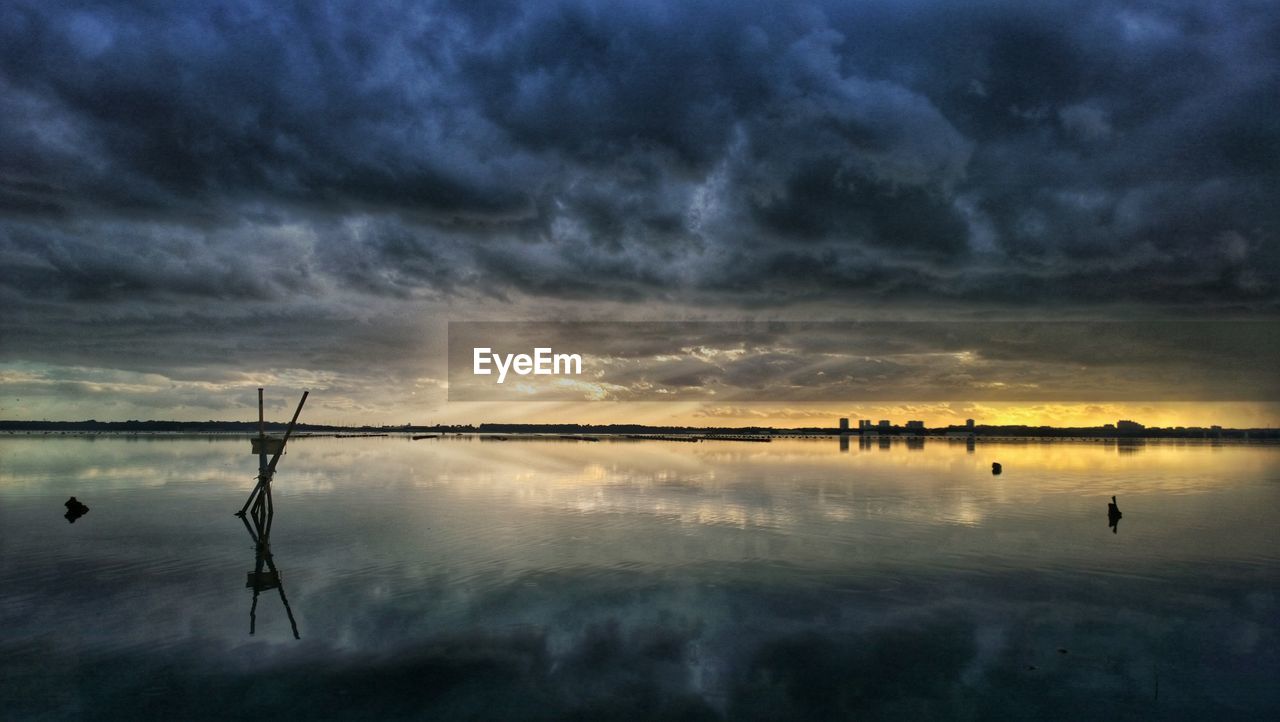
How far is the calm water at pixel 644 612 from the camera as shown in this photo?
14430 millimetres

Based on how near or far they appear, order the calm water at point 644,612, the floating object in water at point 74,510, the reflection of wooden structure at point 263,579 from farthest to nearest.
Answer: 1. the floating object in water at point 74,510
2. the reflection of wooden structure at point 263,579
3. the calm water at point 644,612

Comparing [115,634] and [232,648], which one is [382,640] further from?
[115,634]

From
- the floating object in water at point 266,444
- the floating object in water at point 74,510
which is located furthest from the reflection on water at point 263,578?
the floating object in water at point 74,510

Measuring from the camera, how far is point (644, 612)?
792 inches

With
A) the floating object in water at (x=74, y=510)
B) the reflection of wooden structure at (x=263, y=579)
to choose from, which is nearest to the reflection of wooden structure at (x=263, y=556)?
the reflection of wooden structure at (x=263, y=579)

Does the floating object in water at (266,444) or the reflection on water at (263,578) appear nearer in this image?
the reflection on water at (263,578)

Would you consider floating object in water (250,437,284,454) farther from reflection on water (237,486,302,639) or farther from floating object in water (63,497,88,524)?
floating object in water (63,497,88,524)

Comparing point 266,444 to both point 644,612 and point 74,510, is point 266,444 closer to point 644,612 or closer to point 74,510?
point 74,510

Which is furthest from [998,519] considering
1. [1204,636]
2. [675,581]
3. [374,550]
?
[374,550]

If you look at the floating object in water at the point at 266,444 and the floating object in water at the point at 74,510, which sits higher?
the floating object in water at the point at 266,444

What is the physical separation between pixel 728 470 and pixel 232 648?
2368 inches

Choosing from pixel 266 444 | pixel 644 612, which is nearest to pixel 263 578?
pixel 266 444

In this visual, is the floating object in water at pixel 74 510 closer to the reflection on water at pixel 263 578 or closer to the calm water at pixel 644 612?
the calm water at pixel 644 612

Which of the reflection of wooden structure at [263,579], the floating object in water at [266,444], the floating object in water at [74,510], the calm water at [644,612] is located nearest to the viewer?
the calm water at [644,612]
